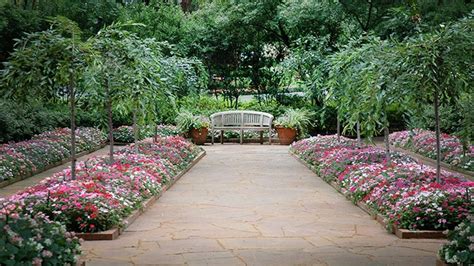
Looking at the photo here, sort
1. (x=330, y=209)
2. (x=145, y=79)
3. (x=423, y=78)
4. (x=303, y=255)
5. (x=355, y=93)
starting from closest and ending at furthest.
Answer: (x=303, y=255) < (x=423, y=78) < (x=330, y=209) < (x=145, y=79) < (x=355, y=93)

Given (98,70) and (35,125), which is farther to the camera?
(35,125)

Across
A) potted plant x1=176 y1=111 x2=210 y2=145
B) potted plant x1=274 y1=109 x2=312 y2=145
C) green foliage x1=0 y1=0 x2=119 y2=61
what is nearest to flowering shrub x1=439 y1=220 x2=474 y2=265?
potted plant x1=274 y1=109 x2=312 y2=145

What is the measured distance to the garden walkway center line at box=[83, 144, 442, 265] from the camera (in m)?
6.04

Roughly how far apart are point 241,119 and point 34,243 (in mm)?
15890

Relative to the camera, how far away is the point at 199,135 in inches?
760

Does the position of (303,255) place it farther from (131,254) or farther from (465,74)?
(465,74)

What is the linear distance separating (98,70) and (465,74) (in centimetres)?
482

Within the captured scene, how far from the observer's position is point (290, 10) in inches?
825

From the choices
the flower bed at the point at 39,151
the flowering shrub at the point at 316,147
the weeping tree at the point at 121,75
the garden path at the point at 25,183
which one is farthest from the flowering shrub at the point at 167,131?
the weeping tree at the point at 121,75

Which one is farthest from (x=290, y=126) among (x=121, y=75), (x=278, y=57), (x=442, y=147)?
(x=121, y=75)

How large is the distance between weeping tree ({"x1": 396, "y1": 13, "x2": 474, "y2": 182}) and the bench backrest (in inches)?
482

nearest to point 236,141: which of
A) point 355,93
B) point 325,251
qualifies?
point 355,93

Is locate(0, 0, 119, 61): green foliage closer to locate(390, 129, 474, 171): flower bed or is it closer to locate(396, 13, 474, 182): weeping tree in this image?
locate(390, 129, 474, 171): flower bed

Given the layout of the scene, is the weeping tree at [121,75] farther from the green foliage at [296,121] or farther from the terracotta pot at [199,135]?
the green foliage at [296,121]
